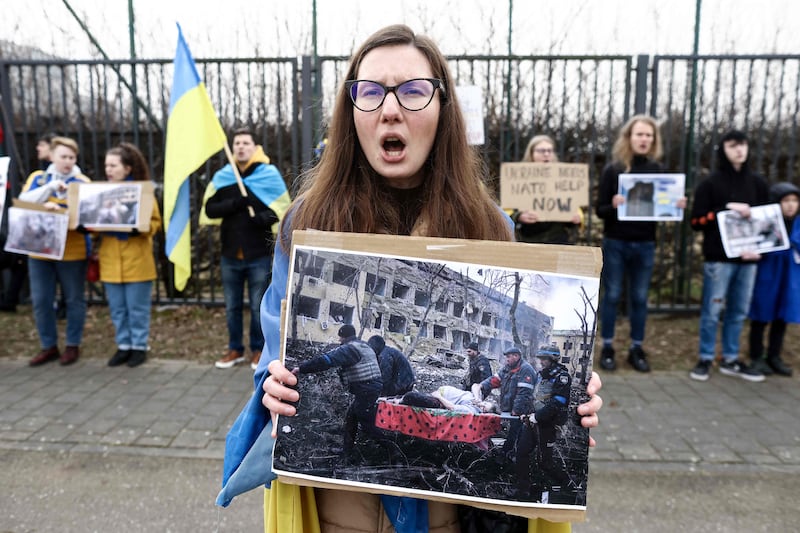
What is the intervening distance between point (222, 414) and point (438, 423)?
3527 mm

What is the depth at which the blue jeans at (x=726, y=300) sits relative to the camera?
16.4 ft

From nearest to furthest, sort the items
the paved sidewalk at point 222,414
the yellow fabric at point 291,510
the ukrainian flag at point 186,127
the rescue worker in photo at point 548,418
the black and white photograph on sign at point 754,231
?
the rescue worker in photo at point 548,418 → the yellow fabric at point 291,510 → the paved sidewalk at point 222,414 → the ukrainian flag at point 186,127 → the black and white photograph on sign at point 754,231

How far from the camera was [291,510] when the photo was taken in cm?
122

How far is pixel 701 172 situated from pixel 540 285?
727 cm

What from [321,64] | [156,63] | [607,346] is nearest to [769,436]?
[607,346]

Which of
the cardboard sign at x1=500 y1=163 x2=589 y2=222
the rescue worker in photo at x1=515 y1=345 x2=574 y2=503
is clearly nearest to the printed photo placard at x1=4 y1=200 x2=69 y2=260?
the cardboard sign at x1=500 y1=163 x2=589 y2=222

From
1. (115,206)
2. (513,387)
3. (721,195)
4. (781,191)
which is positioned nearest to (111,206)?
(115,206)

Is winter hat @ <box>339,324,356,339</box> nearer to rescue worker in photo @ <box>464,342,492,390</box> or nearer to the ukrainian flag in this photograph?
rescue worker in photo @ <box>464,342,492,390</box>

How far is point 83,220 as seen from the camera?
16.4 ft

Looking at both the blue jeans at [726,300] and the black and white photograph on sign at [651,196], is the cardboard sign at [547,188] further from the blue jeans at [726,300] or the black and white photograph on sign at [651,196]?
the blue jeans at [726,300]

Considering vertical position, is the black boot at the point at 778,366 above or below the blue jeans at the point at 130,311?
below

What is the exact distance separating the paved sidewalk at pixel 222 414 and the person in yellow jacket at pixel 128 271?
0.28 meters

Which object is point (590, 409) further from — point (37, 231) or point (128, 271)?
point (37, 231)

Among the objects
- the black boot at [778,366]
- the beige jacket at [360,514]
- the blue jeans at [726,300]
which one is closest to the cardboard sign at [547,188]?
the blue jeans at [726,300]
